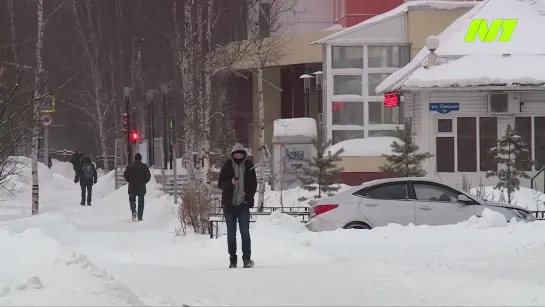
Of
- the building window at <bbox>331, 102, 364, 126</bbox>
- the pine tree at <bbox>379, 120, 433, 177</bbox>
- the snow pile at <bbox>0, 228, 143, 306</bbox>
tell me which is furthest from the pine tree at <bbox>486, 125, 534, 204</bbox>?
the snow pile at <bbox>0, 228, 143, 306</bbox>

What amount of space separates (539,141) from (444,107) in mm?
3305

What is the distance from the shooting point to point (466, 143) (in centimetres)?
2709

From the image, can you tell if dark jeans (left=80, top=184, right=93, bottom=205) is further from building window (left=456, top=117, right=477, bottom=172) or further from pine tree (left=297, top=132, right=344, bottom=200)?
building window (left=456, top=117, right=477, bottom=172)

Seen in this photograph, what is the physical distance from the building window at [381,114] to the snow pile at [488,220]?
53.7 feet

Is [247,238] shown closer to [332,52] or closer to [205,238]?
[205,238]

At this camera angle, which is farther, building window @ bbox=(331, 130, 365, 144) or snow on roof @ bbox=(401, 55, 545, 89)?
building window @ bbox=(331, 130, 365, 144)

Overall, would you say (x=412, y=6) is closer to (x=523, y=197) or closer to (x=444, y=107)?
(x=444, y=107)

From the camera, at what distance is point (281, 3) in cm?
2719

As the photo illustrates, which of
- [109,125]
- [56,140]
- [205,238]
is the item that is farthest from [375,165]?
[56,140]

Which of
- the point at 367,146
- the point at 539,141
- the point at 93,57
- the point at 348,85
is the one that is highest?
the point at 93,57

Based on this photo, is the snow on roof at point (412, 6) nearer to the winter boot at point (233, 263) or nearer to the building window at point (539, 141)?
the building window at point (539, 141)

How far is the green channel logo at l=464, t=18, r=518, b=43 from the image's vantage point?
27812mm

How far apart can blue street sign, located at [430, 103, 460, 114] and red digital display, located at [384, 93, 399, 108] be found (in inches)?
55.5

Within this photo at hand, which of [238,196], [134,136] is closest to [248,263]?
[238,196]
